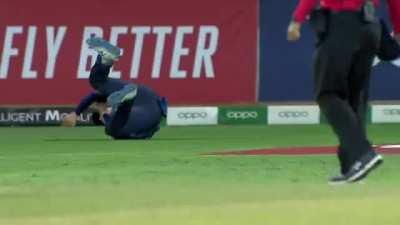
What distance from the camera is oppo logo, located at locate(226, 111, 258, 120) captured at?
19.6m

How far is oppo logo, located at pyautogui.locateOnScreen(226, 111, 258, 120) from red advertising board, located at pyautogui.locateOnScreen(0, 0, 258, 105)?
0.71 feet

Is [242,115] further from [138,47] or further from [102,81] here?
[102,81]

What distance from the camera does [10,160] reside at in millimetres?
11742

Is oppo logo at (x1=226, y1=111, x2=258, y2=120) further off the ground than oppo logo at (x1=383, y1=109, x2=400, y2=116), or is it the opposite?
oppo logo at (x1=226, y1=111, x2=258, y2=120)

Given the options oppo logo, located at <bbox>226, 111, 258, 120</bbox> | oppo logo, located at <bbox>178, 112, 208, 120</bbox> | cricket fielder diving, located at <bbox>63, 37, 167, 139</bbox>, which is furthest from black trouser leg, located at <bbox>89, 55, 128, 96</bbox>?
oppo logo, located at <bbox>226, 111, 258, 120</bbox>

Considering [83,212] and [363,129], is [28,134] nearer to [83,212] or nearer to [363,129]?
[363,129]

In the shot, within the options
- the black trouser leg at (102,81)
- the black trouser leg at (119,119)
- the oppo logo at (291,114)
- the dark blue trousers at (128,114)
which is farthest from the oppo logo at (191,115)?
the black trouser leg at (102,81)

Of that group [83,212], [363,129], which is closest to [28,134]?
[363,129]

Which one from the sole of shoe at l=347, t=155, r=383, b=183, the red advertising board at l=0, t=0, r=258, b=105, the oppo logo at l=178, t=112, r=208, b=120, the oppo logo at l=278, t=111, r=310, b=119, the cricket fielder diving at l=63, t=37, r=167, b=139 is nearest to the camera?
the sole of shoe at l=347, t=155, r=383, b=183

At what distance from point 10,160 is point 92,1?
8084mm

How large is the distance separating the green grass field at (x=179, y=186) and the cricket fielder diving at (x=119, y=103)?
0.29 meters

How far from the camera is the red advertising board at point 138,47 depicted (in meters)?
19.3

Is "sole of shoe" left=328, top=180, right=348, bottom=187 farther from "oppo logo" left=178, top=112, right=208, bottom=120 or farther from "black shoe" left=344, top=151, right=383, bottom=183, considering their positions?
"oppo logo" left=178, top=112, right=208, bottom=120

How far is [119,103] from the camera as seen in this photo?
50.6 ft
